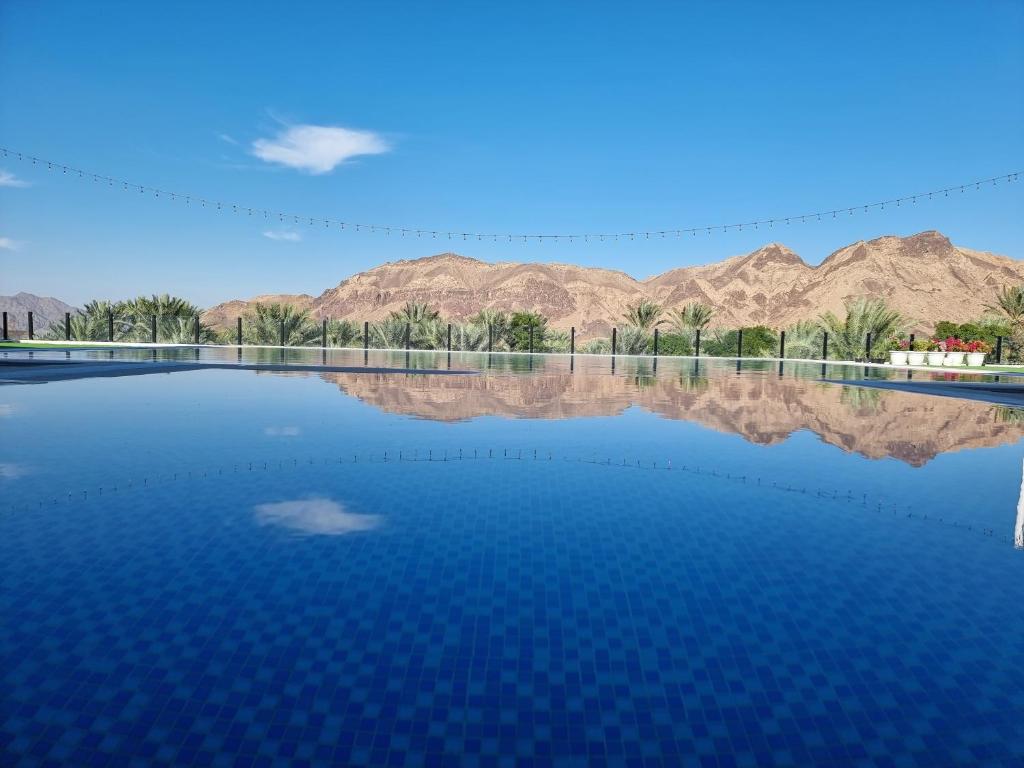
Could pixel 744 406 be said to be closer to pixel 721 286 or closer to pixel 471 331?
pixel 471 331

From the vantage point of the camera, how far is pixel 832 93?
24.5 meters

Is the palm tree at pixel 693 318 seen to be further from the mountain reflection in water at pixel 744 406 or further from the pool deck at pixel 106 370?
the pool deck at pixel 106 370

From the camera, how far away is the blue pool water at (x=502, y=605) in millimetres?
1795

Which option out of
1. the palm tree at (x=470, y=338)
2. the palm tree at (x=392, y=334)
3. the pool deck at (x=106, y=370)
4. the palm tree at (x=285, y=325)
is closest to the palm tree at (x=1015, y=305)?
the palm tree at (x=470, y=338)

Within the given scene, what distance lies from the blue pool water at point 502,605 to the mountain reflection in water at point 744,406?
105cm

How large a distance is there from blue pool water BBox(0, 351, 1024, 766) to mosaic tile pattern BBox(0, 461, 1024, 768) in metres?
0.01

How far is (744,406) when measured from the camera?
9.59m

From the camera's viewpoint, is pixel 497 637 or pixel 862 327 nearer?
pixel 497 637

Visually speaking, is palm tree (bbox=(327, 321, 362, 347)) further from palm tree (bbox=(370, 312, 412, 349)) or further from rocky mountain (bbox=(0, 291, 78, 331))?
rocky mountain (bbox=(0, 291, 78, 331))

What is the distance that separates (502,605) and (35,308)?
13054 cm

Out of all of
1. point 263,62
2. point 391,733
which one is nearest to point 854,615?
point 391,733

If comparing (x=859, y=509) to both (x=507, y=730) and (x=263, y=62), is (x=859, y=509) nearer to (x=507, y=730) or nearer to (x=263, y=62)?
(x=507, y=730)

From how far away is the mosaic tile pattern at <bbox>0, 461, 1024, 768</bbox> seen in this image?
1767 millimetres

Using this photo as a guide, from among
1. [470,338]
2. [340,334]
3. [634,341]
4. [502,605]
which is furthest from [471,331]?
[502,605]
